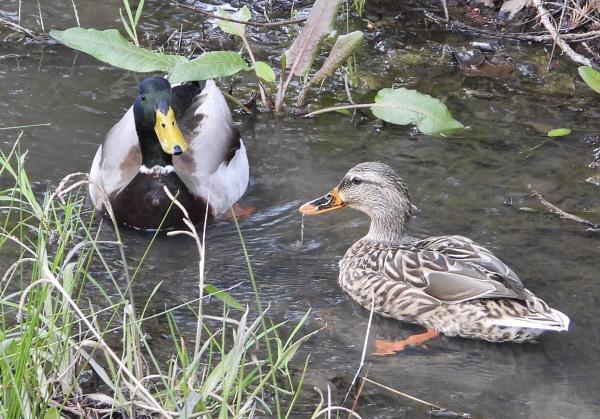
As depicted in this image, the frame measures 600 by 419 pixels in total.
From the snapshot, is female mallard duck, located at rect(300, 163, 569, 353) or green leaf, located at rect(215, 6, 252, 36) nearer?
female mallard duck, located at rect(300, 163, 569, 353)

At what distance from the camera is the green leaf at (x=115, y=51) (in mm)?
6168

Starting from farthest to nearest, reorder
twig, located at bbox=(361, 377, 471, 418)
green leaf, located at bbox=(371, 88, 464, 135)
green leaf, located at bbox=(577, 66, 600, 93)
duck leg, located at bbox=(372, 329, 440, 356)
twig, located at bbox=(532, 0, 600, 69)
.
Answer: twig, located at bbox=(532, 0, 600, 69)
green leaf, located at bbox=(577, 66, 600, 93)
green leaf, located at bbox=(371, 88, 464, 135)
duck leg, located at bbox=(372, 329, 440, 356)
twig, located at bbox=(361, 377, 471, 418)

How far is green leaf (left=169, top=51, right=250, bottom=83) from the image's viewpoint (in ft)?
19.7

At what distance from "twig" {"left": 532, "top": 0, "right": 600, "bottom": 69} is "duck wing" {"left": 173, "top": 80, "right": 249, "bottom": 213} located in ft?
8.05

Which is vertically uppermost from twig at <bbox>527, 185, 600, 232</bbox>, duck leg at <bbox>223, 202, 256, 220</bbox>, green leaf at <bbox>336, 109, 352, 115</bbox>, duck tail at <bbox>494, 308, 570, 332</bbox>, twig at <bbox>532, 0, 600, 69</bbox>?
twig at <bbox>532, 0, 600, 69</bbox>

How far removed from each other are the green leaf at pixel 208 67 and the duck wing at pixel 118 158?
430mm

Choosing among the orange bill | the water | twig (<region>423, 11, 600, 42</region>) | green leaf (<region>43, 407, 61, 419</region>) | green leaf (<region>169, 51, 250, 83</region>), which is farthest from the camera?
twig (<region>423, 11, 600, 42</region>)

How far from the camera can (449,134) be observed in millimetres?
6605

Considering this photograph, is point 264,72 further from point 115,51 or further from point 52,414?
point 52,414

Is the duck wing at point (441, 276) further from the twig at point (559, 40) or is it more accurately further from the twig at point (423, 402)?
the twig at point (559, 40)

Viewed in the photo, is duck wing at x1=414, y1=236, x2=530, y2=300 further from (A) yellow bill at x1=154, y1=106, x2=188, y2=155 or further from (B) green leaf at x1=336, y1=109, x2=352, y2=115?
(B) green leaf at x1=336, y1=109, x2=352, y2=115

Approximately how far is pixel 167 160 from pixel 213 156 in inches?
11.8

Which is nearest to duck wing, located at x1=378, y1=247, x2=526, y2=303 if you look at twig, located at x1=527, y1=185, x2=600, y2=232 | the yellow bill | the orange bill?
the orange bill

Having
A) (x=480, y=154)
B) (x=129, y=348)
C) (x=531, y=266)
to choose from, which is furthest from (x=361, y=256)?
(x=129, y=348)
